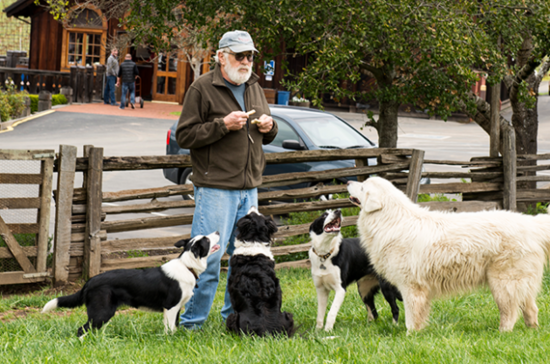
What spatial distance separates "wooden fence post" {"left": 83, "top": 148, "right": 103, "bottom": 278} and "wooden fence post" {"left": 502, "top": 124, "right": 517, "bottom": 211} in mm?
5726

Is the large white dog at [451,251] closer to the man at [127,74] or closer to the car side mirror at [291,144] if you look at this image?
the car side mirror at [291,144]

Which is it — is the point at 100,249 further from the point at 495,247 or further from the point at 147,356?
the point at 495,247

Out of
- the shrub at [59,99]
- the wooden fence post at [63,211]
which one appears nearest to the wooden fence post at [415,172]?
the wooden fence post at [63,211]

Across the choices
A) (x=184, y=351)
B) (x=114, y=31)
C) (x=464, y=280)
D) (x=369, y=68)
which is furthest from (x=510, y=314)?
(x=114, y=31)

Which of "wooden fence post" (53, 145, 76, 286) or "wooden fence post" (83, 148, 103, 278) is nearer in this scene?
"wooden fence post" (53, 145, 76, 286)

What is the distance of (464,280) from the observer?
4.42 meters

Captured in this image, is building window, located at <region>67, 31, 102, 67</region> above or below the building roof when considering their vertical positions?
below

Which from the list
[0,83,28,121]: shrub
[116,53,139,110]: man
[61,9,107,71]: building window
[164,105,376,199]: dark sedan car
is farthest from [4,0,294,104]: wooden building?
[164,105,376,199]: dark sedan car

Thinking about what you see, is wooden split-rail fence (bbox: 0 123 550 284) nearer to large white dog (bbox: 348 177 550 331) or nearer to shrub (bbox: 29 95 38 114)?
large white dog (bbox: 348 177 550 331)

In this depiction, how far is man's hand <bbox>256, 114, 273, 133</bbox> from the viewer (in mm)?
4379

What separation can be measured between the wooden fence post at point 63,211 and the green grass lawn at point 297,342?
0.91 meters

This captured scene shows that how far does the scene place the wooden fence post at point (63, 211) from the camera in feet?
20.0

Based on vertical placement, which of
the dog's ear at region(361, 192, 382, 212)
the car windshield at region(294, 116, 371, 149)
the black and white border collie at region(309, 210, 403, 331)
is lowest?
the black and white border collie at region(309, 210, 403, 331)

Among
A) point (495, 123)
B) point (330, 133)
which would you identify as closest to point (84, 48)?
point (330, 133)
